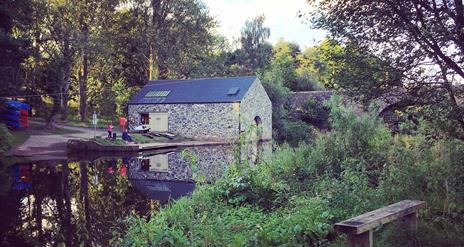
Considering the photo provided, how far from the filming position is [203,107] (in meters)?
25.7

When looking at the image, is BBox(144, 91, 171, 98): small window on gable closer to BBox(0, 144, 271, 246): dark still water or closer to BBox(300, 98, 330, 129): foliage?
BBox(300, 98, 330, 129): foliage

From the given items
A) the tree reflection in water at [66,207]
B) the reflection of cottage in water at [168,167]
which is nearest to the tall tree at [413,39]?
the tree reflection in water at [66,207]

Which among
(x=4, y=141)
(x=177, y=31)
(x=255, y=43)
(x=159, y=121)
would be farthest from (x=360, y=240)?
(x=255, y=43)

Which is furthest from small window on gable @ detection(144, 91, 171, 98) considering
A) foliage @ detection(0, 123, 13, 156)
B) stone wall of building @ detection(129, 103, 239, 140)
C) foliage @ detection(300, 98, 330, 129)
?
foliage @ detection(0, 123, 13, 156)

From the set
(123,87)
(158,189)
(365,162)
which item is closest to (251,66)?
(123,87)

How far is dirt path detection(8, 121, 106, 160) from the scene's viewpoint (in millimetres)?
17909

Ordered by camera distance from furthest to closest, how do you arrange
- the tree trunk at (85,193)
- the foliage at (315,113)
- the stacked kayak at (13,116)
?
1. the foliage at (315,113)
2. the stacked kayak at (13,116)
3. the tree trunk at (85,193)

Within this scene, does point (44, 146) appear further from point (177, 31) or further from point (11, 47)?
point (177, 31)

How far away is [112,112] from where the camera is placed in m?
32.9

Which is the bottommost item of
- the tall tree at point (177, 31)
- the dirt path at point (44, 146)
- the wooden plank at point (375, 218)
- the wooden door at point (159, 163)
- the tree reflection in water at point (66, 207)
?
the tree reflection in water at point (66, 207)

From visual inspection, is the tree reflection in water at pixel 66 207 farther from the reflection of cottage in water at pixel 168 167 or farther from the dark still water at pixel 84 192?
the reflection of cottage in water at pixel 168 167

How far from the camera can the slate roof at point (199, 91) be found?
25459mm

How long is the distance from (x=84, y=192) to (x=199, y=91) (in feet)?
55.5

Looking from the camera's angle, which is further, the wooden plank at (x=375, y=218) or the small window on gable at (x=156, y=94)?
the small window on gable at (x=156, y=94)
